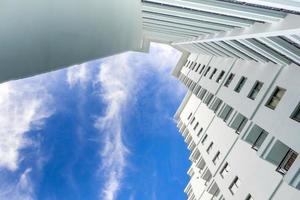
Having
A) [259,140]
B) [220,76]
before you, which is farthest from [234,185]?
[220,76]

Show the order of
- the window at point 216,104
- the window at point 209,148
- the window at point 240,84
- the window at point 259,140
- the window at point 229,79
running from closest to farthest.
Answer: the window at point 259,140
the window at point 240,84
the window at point 229,79
the window at point 216,104
the window at point 209,148

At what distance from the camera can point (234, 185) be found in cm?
2127

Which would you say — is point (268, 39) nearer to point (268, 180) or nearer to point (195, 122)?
point (268, 180)

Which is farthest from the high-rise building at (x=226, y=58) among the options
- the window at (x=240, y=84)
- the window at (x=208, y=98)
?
the window at (x=208, y=98)

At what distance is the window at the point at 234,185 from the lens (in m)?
20.8

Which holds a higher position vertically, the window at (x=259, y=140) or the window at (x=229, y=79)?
the window at (x=229, y=79)

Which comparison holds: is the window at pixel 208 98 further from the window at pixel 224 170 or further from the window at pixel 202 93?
the window at pixel 224 170

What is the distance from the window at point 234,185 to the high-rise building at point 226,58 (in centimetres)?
3

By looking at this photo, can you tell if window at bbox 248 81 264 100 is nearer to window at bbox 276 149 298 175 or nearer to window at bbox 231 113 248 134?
window at bbox 231 113 248 134

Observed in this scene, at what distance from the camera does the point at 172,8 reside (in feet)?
51.0

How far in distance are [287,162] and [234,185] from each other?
5.94m

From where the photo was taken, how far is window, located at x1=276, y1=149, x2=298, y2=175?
1555 centimetres

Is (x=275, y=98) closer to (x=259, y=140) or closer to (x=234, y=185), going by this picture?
(x=259, y=140)

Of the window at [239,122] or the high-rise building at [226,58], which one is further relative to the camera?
the window at [239,122]
